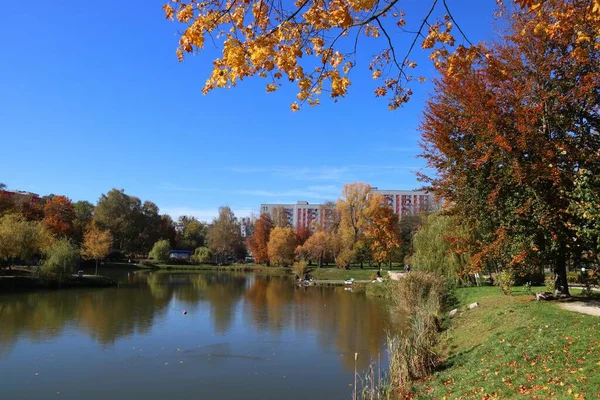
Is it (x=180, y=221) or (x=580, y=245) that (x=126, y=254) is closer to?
(x=180, y=221)

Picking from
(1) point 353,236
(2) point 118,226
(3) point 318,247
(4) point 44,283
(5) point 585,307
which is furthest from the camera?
(2) point 118,226

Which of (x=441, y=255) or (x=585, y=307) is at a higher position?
(x=441, y=255)

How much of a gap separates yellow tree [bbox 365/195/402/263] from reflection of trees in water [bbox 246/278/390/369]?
12.2m

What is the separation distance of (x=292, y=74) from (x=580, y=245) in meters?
11.8

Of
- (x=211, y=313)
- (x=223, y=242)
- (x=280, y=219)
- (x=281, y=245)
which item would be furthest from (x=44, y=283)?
(x=280, y=219)

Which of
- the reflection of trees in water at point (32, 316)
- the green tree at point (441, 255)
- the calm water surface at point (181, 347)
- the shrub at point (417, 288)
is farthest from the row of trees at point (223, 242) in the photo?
the shrub at point (417, 288)

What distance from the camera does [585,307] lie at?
479 inches

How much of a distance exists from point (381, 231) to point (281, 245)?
18928 mm

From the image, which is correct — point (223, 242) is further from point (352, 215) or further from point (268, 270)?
point (352, 215)

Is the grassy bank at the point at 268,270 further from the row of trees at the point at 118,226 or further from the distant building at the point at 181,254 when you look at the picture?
the distant building at the point at 181,254

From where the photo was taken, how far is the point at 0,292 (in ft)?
94.6

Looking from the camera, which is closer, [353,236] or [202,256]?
[353,236]

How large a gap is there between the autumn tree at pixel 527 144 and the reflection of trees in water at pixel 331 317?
17.4 feet

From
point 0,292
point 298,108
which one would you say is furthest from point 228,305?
point 298,108
